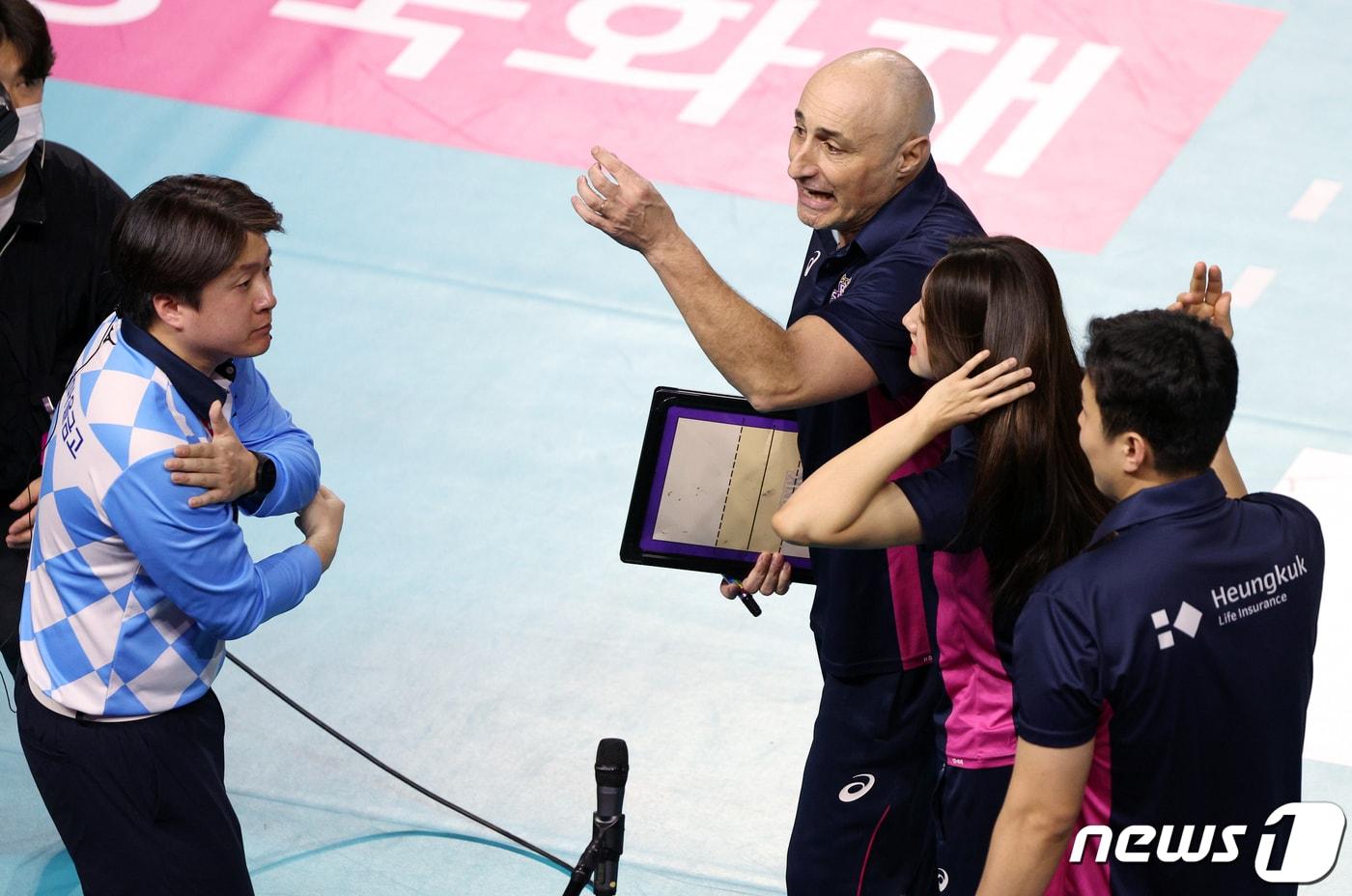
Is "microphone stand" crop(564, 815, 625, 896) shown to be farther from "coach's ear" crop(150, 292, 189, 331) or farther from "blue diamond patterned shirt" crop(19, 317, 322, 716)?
"coach's ear" crop(150, 292, 189, 331)

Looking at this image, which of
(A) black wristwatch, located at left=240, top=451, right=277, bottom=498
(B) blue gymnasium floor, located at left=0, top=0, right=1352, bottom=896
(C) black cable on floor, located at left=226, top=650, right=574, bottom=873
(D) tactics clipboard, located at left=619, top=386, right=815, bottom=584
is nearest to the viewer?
(A) black wristwatch, located at left=240, top=451, right=277, bottom=498

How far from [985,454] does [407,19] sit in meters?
5.79

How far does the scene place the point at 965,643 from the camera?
9.68 feet

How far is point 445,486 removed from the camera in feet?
18.0

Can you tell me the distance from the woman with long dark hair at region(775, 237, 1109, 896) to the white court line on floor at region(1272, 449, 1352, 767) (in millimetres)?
1800

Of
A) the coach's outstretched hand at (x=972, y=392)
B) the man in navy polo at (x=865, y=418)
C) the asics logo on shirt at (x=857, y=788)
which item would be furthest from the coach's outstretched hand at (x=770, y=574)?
the coach's outstretched hand at (x=972, y=392)

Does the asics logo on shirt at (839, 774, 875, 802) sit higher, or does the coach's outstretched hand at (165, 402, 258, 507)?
the coach's outstretched hand at (165, 402, 258, 507)

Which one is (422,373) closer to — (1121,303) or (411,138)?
(411,138)

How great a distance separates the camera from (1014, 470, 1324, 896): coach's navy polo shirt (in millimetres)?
2402

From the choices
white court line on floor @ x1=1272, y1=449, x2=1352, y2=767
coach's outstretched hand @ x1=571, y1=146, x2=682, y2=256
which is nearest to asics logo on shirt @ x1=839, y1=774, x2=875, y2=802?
coach's outstretched hand @ x1=571, y1=146, x2=682, y2=256

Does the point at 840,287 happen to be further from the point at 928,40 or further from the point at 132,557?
the point at 928,40

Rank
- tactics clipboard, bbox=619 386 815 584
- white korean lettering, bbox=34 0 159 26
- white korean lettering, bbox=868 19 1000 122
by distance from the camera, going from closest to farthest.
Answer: tactics clipboard, bbox=619 386 815 584 < white korean lettering, bbox=868 19 1000 122 < white korean lettering, bbox=34 0 159 26

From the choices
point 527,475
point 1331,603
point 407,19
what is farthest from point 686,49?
Answer: point 1331,603

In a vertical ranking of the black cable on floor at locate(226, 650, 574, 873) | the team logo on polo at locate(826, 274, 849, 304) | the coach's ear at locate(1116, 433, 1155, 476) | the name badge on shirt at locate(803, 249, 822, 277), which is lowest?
the black cable on floor at locate(226, 650, 574, 873)
